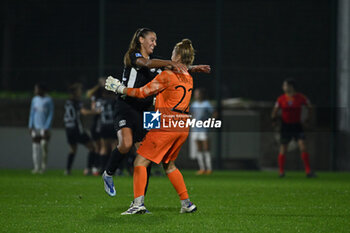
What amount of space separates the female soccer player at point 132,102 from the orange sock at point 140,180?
0.51m

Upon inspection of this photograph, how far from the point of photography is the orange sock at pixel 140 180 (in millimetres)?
7051

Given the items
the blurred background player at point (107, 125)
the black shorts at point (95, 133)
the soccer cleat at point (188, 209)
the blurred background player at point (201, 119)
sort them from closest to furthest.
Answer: the soccer cleat at point (188, 209) < the blurred background player at point (107, 125) < the black shorts at point (95, 133) < the blurred background player at point (201, 119)

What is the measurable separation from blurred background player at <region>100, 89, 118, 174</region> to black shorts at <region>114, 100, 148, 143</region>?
632cm

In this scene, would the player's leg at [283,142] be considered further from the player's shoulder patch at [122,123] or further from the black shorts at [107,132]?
the player's shoulder patch at [122,123]

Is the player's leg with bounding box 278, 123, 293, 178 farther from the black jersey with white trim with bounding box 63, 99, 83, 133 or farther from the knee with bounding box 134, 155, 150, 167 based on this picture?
the knee with bounding box 134, 155, 150, 167

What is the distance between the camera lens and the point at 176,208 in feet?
26.1

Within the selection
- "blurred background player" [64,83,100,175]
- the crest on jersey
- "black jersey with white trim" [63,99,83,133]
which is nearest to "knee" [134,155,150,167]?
the crest on jersey

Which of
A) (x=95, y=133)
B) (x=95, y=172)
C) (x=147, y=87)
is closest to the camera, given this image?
(x=147, y=87)

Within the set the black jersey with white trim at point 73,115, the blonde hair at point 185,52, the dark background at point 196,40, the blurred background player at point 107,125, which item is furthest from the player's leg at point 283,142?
the blonde hair at point 185,52

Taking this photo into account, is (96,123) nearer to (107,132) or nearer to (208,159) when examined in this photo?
(107,132)

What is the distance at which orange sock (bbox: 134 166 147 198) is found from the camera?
7051 mm

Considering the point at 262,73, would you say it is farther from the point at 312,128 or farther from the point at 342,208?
the point at 342,208

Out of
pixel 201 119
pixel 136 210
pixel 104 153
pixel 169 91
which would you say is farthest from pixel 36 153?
pixel 169 91

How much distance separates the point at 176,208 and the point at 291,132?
7.21 m
